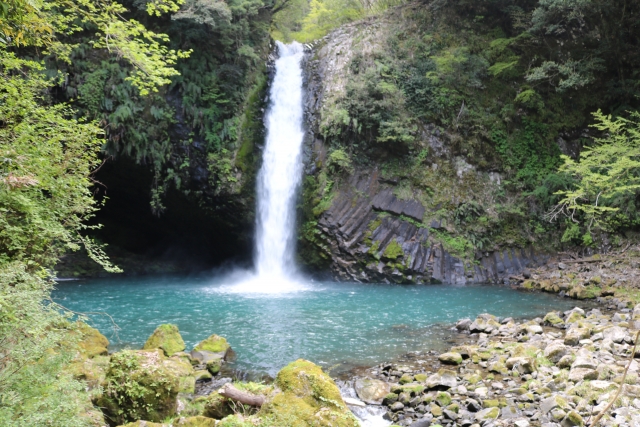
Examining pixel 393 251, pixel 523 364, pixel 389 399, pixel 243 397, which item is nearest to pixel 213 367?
pixel 243 397

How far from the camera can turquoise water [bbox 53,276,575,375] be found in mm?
8109

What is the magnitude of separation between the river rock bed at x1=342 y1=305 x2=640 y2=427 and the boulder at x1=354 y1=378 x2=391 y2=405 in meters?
0.01

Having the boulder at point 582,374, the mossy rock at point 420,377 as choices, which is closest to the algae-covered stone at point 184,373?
the mossy rock at point 420,377

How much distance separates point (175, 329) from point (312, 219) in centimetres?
966

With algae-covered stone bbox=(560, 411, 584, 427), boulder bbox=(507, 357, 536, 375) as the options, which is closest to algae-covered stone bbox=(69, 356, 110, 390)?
algae-covered stone bbox=(560, 411, 584, 427)

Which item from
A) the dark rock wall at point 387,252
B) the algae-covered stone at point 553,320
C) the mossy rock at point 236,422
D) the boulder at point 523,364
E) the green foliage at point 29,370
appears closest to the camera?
the green foliage at point 29,370

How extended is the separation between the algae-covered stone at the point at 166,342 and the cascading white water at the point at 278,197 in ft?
30.8

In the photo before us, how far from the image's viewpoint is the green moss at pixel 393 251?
15742 mm

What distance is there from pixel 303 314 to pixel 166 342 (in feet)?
14.0

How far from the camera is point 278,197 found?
17.1 m

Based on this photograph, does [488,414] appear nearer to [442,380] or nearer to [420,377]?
[442,380]

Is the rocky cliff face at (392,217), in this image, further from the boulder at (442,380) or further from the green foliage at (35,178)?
the green foliage at (35,178)

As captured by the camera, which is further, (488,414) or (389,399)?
(389,399)

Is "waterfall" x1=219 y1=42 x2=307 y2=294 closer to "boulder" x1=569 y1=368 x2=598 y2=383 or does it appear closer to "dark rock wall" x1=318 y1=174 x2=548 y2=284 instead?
"dark rock wall" x1=318 y1=174 x2=548 y2=284
